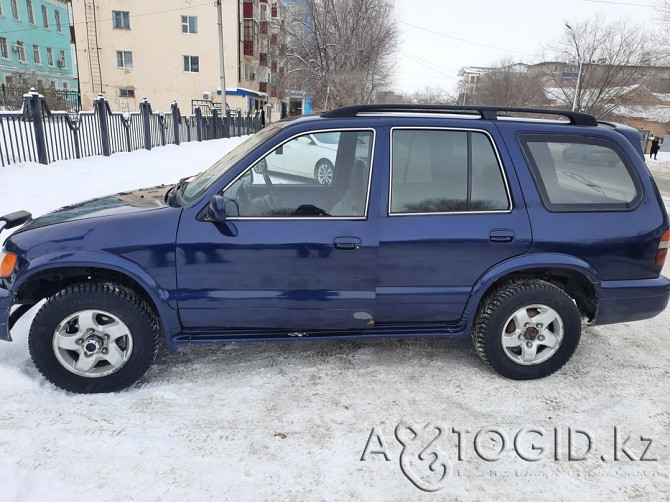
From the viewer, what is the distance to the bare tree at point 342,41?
42594mm

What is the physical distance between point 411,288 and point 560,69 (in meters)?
54.8

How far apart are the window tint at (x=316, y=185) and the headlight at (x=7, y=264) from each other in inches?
53.4

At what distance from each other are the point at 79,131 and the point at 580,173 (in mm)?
11994

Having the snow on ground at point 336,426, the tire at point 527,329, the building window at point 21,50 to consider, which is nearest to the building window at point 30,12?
the building window at point 21,50

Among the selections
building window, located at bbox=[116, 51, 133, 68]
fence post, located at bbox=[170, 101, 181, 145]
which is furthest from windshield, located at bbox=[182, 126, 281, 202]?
building window, located at bbox=[116, 51, 133, 68]

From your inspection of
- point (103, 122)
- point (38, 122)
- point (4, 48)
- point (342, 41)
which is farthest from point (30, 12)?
point (38, 122)

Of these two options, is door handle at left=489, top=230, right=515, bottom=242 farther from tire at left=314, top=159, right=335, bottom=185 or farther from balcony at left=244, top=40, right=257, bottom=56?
balcony at left=244, top=40, right=257, bottom=56

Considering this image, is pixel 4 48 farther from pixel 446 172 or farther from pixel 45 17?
pixel 446 172

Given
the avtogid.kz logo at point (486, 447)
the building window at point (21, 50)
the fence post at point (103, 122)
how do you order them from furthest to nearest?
the building window at point (21, 50)
the fence post at point (103, 122)
the avtogid.kz logo at point (486, 447)

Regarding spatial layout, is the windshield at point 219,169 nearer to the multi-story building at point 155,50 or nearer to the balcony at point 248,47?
the multi-story building at point 155,50

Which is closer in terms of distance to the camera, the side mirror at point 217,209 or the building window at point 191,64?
the side mirror at point 217,209

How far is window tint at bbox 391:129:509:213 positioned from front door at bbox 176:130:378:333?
0.24 metres

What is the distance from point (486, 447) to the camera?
2.76m

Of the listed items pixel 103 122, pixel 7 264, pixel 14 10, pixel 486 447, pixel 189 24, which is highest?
pixel 14 10
